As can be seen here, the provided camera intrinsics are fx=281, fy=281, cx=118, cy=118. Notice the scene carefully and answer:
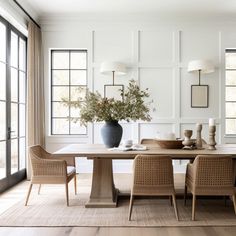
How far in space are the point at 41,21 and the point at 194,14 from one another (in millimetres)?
2986

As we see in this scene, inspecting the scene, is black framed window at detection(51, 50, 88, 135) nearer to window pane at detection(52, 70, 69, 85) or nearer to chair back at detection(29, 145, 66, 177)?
window pane at detection(52, 70, 69, 85)

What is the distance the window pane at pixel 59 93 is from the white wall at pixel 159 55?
0.22 m

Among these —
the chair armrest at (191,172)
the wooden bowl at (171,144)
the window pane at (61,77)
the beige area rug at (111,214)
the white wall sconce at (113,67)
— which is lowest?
the beige area rug at (111,214)

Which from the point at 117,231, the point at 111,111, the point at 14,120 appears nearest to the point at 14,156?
the point at 14,120

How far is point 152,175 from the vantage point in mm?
2994

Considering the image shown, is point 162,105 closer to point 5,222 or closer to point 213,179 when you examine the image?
point 213,179

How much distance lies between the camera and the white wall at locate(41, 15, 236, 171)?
557 centimetres

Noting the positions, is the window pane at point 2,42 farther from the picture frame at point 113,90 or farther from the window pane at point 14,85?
the picture frame at point 113,90

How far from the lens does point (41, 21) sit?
218 inches

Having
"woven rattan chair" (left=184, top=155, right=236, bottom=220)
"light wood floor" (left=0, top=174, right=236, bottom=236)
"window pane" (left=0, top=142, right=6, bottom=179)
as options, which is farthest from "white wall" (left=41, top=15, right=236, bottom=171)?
"light wood floor" (left=0, top=174, right=236, bottom=236)

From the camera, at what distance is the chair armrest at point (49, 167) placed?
Result: 3.49 m

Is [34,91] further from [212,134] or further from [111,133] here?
[212,134]

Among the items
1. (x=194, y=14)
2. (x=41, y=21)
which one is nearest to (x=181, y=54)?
(x=194, y=14)

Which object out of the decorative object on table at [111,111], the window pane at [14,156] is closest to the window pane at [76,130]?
the window pane at [14,156]
